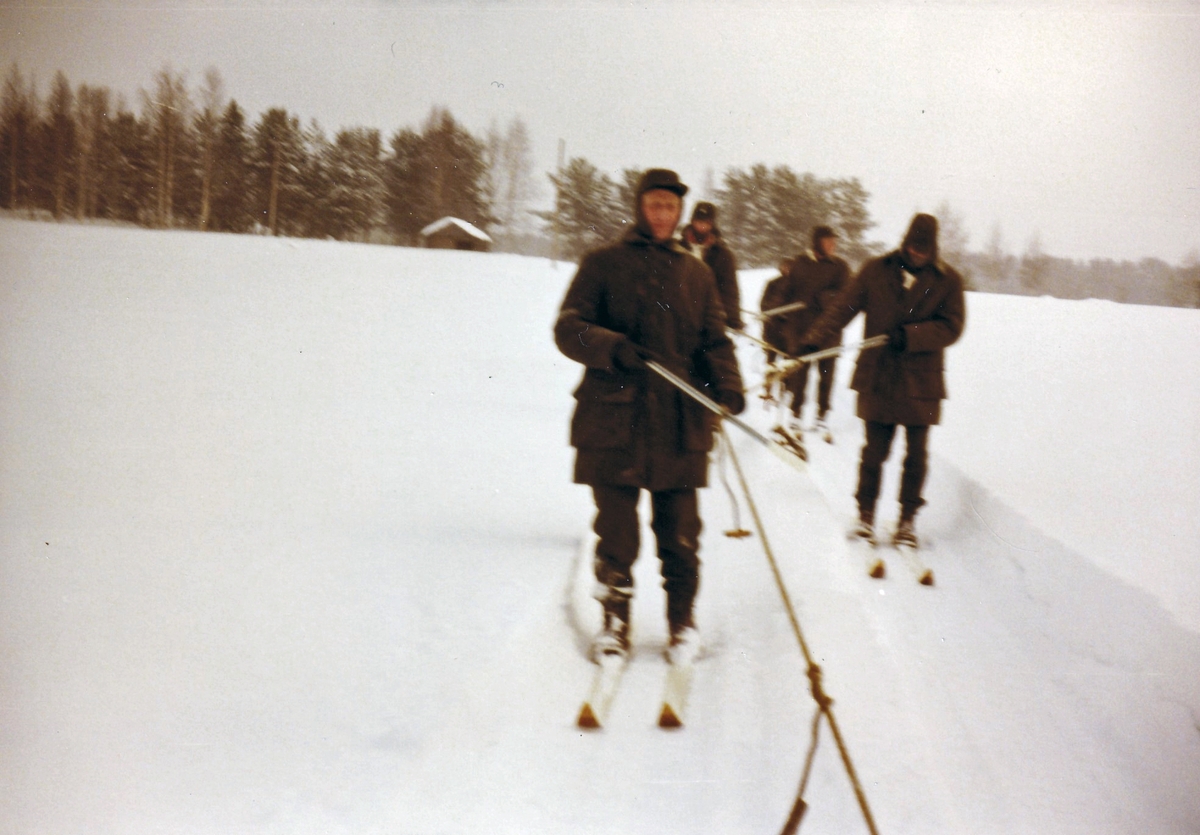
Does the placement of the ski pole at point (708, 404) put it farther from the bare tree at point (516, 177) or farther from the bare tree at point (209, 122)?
the bare tree at point (209, 122)

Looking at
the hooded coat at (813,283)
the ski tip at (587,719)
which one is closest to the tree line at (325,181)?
the ski tip at (587,719)

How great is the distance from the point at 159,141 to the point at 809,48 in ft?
8.31

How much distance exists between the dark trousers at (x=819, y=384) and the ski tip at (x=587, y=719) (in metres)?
3.64

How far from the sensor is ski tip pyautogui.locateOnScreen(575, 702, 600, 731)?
6.59 ft

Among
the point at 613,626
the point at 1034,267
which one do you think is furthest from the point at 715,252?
the point at 613,626

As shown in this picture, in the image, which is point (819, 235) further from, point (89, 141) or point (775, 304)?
point (89, 141)

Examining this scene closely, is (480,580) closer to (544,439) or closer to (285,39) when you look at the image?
(544,439)

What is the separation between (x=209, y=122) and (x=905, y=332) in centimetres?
290

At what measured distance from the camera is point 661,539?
2281 millimetres

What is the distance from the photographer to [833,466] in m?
4.88

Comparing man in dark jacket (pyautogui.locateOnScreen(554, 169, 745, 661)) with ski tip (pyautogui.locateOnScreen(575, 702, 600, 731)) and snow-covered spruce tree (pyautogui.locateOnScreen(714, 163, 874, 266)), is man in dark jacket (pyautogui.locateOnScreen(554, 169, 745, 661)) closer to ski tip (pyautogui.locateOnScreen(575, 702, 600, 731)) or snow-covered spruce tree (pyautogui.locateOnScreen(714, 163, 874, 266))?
ski tip (pyautogui.locateOnScreen(575, 702, 600, 731))

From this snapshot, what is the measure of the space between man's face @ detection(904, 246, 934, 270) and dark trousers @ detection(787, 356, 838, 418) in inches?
82.0

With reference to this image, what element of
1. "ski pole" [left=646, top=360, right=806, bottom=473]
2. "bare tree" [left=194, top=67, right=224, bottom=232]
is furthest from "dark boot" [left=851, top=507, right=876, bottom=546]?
"bare tree" [left=194, top=67, right=224, bottom=232]

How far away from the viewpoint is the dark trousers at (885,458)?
3299mm
